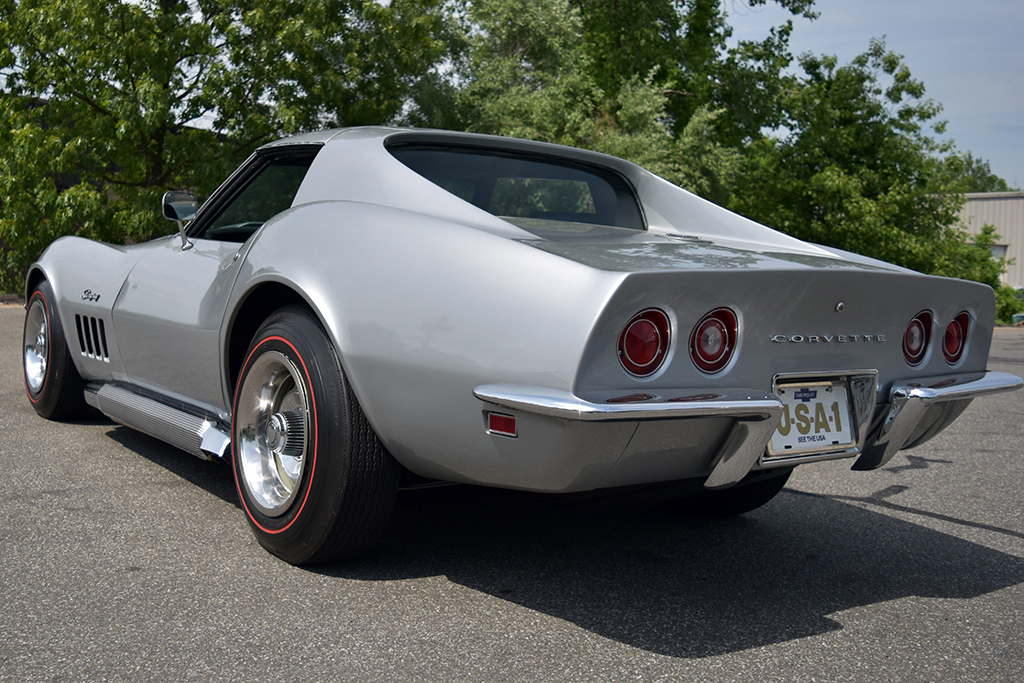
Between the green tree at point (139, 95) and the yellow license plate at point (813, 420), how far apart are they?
10961mm

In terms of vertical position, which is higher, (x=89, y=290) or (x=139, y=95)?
(x=139, y=95)

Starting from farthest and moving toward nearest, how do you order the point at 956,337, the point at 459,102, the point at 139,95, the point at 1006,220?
1. the point at 1006,220
2. the point at 459,102
3. the point at 139,95
4. the point at 956,337

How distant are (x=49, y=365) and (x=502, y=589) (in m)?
3.01

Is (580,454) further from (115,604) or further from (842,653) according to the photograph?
(115,604)

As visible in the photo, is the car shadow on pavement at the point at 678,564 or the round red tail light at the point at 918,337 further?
the round red tail light at the point at 918,337

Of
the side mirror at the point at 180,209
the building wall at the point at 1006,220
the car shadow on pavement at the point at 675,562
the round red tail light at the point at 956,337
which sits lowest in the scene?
the car shadow on pavement at the point at 675,562

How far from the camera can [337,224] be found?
2.69 m

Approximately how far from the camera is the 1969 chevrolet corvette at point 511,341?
212cm

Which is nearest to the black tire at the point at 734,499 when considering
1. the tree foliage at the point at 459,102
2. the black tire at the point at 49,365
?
the black tire at the point at 49,365

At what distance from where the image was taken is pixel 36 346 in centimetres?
478

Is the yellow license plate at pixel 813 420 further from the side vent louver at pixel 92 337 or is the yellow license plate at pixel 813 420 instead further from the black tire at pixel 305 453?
the side vent louver at pixel 92 337

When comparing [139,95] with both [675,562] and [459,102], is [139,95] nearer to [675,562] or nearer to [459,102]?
[459,102]

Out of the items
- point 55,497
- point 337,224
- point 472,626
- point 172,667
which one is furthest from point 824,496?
point 55,497

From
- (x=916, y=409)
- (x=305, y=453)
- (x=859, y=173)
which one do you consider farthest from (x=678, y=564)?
(x=859, y=173)
